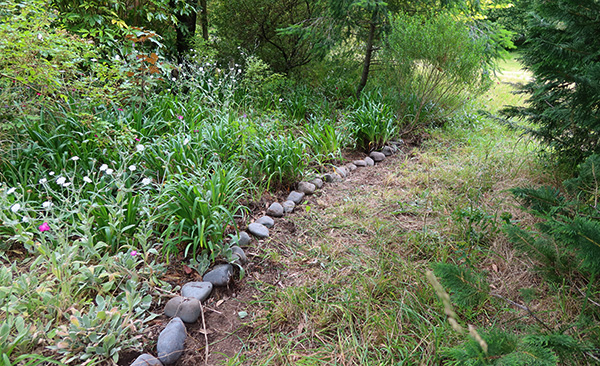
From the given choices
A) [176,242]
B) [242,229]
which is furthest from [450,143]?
[176,242]

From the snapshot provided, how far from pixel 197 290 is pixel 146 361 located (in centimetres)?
50

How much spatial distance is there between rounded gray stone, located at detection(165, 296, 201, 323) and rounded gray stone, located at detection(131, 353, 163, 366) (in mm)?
296

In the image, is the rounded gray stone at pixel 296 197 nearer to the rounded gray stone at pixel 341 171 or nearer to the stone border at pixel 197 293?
the stone border at pixel 197 293

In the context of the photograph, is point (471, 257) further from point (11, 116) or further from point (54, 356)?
point (11, 116)

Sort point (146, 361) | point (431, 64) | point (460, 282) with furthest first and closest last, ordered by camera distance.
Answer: point (431, 64), point (146, 361), point (460, 282)

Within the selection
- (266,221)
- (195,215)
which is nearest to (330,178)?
(266,221)

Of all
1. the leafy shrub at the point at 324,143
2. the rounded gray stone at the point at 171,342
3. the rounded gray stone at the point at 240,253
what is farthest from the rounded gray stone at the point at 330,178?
the rounded gray stone at the point at 171,342

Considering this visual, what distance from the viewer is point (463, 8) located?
514 centimetres

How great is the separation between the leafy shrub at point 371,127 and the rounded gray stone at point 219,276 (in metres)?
2.72

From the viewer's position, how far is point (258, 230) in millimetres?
2803

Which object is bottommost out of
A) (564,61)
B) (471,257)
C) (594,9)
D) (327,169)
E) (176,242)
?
(327,169)

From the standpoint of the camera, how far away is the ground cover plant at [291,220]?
1.72 meters

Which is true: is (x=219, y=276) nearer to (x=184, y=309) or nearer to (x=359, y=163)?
(x=184, y=309)

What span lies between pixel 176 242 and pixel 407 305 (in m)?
1.54
